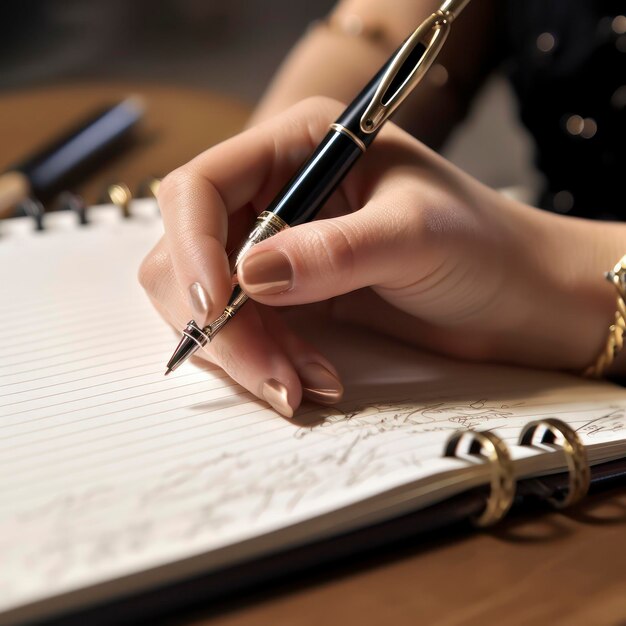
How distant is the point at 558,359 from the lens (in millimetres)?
498

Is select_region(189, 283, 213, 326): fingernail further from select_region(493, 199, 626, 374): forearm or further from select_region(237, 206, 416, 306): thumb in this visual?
select_region(493, 199, 626, 374): forearm

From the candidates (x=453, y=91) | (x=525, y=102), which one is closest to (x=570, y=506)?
(x=525, y=102)

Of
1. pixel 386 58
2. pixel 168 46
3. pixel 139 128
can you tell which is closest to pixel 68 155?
pixel 139 128

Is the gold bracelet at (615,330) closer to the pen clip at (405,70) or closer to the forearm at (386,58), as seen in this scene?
the pen clip at (405,70)

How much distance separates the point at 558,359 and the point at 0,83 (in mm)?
1184

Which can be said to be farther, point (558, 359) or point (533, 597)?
point (558, 359)

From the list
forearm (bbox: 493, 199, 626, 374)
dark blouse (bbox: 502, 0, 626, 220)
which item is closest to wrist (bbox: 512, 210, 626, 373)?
forearm (bbox: 493, 199, 626, 374)

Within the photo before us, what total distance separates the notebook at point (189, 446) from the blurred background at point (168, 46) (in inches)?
36.4

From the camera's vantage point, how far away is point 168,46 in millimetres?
1489

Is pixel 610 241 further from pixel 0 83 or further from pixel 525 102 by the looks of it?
pixel 0 83

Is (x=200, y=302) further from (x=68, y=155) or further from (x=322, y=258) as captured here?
(x=68, y=155)

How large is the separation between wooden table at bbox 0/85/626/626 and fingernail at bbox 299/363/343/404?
0.33 ft

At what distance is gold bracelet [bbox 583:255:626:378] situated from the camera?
0.48 m

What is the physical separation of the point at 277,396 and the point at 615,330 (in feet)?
0.77
